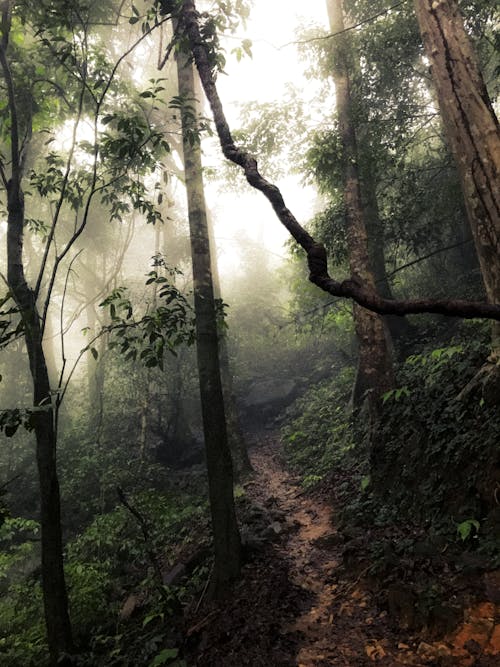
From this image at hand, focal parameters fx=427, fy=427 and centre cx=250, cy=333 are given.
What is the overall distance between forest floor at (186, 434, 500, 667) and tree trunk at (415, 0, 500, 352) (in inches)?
129

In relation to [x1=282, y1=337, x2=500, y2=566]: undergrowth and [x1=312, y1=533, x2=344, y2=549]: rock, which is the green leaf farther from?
[x1=312, y1=533, x2=344, y2=549]: rock

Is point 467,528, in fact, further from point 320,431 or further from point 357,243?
point 320,431

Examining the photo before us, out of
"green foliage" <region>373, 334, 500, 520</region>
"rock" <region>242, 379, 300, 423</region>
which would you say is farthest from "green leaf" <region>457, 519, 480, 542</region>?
"rock" <region>242, 379, 300, 423</region>

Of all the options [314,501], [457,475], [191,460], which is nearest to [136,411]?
[191,460]

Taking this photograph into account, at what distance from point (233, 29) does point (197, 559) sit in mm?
7614

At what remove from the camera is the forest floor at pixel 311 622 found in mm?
3639

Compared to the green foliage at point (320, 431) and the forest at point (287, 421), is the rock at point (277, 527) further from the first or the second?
the green foliage at point (320, 431)

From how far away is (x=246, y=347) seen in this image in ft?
74.1

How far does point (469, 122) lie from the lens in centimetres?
440

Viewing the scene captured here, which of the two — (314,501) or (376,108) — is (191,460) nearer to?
(314,501)

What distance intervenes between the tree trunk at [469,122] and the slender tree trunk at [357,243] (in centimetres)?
386

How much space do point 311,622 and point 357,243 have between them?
724 centimetres

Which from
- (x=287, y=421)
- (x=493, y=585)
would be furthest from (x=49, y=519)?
(x=287, y=421)

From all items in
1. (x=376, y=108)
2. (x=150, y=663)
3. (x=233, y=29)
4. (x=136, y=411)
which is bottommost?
(x=150, y=663)
